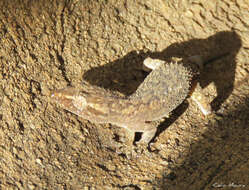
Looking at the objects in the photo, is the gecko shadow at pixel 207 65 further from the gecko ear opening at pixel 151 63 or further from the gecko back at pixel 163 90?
the gecko back at pixel 163 90

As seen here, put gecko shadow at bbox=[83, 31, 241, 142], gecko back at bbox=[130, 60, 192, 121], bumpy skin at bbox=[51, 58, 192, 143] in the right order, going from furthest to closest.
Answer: gecko shadow at bbox=[83, 31, 241, 142], gecko back at bbox=[130, 60, 192, 121], bumpy skin at bbox=[51, 58, 192, 143]

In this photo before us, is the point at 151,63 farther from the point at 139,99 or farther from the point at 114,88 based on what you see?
the point at 139,99

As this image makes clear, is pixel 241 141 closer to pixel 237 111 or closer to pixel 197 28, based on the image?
pixel 237 111

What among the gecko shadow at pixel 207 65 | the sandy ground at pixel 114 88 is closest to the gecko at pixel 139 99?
the sandy ground at pixel 114 88

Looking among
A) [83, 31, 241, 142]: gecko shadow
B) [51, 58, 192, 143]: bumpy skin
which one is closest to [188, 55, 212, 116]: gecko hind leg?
[83, 31, 241, 142]: gecko shadow

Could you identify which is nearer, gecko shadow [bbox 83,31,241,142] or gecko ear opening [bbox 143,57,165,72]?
gecko ear opening [bbox 143,57,165,72]

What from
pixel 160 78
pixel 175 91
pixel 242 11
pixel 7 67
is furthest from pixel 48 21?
pixel 242 11

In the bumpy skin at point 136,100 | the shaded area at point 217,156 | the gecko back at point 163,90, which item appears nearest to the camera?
the bumpy skin at point 136,100

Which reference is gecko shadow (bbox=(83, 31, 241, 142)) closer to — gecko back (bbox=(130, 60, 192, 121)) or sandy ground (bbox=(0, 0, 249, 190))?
sandy ground (bbox=(0, 0, 249, 190))
